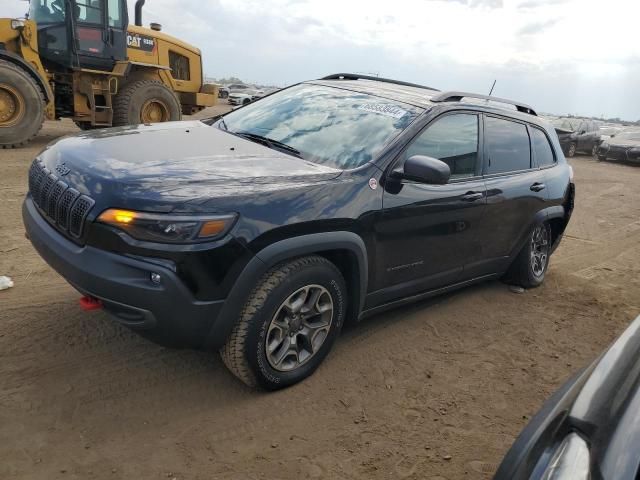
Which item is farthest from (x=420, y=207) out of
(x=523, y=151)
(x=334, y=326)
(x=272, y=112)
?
(x=523, y=151)

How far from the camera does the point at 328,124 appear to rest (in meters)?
3.71

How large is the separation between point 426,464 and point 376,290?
1.14 m

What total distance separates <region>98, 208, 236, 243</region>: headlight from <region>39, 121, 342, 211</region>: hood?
47 millimetres

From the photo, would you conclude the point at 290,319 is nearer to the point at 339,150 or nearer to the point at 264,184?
the point at 264,184

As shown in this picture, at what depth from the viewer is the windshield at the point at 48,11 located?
32.7 feet

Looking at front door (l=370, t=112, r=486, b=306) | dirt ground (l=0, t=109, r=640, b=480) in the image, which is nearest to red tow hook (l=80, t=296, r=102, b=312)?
dirt ground (l=0, t=109, r=640, b=480)

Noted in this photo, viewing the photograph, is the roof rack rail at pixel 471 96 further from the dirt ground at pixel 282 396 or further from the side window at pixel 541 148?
the dirt ground at pixel 282 396

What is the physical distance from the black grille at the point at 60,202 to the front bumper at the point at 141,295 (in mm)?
116

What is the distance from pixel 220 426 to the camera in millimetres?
2805

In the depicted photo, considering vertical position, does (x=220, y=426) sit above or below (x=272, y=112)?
below

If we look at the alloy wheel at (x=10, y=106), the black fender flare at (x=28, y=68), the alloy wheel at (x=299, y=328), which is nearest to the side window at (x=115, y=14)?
the black fender flare at (x=28, y=68)

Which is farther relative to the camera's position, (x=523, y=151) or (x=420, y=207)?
(x=523, y=151)

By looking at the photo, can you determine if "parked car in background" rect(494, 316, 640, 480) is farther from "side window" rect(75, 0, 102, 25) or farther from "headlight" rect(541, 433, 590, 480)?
"side window" rect(75, 0, 102, 25)

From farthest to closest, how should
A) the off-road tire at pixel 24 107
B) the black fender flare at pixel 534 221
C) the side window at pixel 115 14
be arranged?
the side window at pixel 115 14 → the off-road tire at pixel 24 107 → the black fender flare at pixel 534 221
